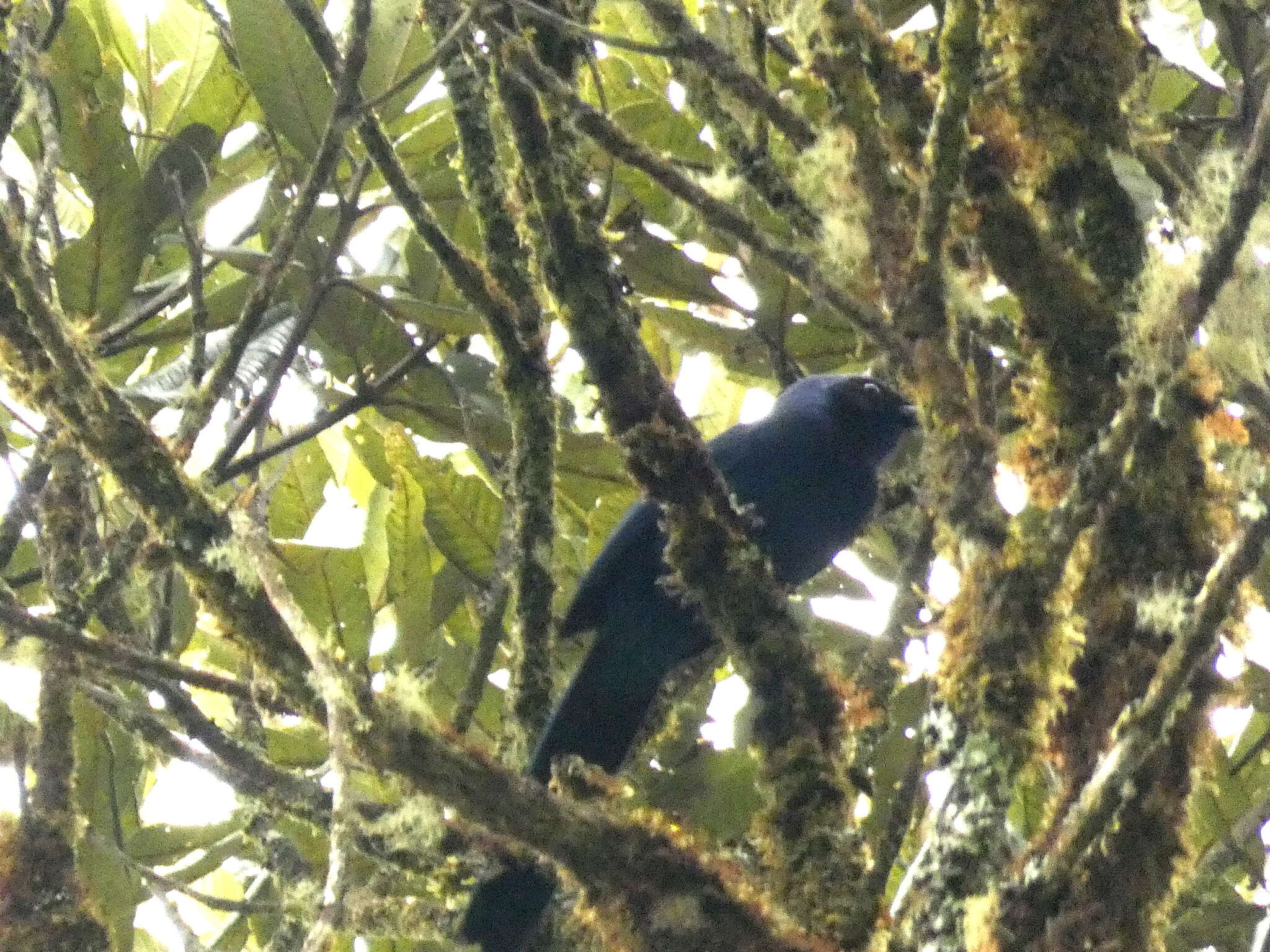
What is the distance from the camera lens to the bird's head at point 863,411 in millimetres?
4516

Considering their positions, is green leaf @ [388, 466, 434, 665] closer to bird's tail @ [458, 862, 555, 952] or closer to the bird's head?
bird's tail @ [458, 862, 555, 952]

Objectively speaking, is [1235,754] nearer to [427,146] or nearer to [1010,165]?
[1010,165]

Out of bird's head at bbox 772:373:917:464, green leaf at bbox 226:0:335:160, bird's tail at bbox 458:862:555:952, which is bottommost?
bird's tail at bbox 458:862:555:952

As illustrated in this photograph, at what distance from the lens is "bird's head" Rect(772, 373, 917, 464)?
4.52 metres

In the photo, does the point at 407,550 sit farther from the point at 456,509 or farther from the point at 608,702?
the point at 608,702

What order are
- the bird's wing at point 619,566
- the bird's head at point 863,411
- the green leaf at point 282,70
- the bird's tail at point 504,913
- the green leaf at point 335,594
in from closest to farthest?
the bird's tail at point 504,913 → the green leaf at point 282,70 → the green leaf at point 335,594 → the bird's wing at point 619,566 → the bird's head at point 863,411

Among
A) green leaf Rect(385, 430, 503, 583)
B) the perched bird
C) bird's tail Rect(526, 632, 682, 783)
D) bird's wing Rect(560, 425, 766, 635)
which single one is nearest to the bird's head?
the perched bird

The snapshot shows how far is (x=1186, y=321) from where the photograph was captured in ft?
5.49

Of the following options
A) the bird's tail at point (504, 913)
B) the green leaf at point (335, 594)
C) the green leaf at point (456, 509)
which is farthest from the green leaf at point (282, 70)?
the bird's tail at point (504, 913)

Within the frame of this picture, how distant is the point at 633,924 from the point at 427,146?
213 centimetres

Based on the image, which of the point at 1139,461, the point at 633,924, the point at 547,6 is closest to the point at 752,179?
the point at 547,6

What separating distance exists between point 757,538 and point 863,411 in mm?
827

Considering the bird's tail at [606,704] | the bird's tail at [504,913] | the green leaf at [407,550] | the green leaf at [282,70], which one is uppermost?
the green leaf at [282,70]

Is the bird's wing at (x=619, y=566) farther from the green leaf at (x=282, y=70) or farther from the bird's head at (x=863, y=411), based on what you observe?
the green leaf at (x=282, y=70)
